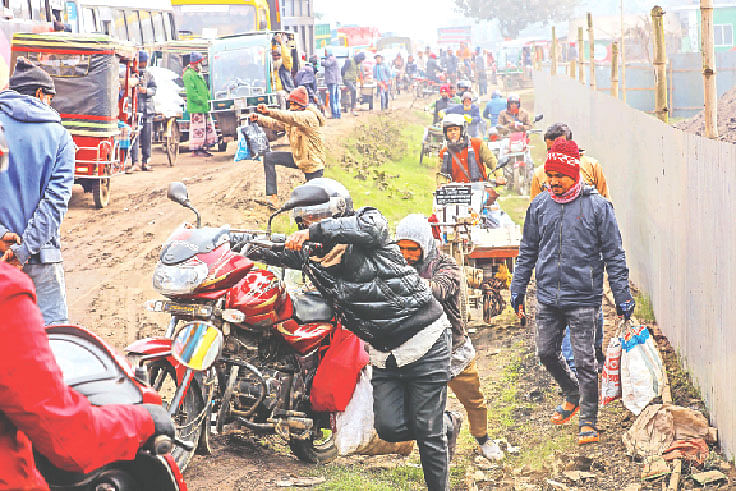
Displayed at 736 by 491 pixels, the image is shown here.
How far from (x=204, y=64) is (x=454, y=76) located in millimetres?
23770

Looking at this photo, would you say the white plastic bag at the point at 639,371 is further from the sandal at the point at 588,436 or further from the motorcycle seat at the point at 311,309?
the motorcycle seat at the point at 311,309

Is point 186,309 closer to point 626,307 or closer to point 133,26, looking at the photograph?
point 626,307

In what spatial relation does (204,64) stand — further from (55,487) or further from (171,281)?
(55,487)

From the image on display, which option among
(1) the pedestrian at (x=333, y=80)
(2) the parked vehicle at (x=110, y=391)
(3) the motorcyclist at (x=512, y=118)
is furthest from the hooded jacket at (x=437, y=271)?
(1) the pedestrian at (x=333, y=80)

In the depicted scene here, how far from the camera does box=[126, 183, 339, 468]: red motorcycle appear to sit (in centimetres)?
515

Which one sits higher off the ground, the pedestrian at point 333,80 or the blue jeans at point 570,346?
the pedestrian at point 333,80

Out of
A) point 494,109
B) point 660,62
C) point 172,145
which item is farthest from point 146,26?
point 660,62

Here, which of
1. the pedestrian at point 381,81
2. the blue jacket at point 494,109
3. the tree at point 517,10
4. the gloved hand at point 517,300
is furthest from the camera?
the tree at point 517,10

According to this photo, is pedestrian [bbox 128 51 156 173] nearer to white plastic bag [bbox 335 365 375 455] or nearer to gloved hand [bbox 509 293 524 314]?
gloved hand [bbox 509 293 524 314]

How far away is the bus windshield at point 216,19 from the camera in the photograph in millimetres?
26672

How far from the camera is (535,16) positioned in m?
81.1

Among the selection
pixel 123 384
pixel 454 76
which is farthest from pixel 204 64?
pixel 454 76

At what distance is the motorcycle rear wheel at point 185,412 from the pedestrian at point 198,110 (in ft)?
48.4

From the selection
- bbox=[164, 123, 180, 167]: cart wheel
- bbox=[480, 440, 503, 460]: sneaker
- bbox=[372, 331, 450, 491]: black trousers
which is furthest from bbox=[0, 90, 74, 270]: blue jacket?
bbox=[164, 123, 180, 167]: cart wheel
